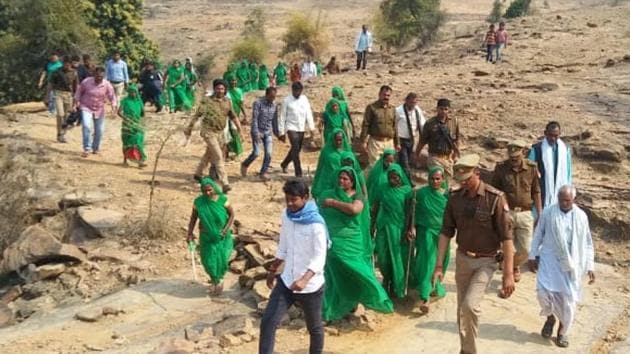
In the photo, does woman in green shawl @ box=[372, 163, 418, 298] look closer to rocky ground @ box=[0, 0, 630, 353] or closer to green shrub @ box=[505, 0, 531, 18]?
rocky ground @ box=[0, 0, 630, 353]

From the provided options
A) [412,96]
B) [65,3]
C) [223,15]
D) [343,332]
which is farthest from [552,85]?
[223,15]

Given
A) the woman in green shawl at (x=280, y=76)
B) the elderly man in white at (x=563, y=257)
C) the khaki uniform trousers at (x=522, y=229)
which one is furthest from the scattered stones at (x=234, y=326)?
the woman in green shawl at (x=280, y=76)

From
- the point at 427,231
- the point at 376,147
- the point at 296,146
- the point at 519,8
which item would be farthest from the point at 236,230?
the point at 519,8

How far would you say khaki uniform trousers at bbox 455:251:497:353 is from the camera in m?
5.01

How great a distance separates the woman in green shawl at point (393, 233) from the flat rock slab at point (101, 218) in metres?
3.98

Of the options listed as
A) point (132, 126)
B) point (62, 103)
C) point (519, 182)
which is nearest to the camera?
point (519, 182)

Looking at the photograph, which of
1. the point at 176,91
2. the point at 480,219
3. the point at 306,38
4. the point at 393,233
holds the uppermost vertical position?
the point at 306,38

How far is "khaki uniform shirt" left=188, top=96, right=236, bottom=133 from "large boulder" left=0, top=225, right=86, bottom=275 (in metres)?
2.34

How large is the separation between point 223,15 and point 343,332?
55.8 meters

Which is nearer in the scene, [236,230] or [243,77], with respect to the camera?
[236,230]

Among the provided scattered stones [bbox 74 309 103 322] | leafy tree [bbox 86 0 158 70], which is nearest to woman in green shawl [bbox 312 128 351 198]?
scattered stones [bbox 74 309 103 322]

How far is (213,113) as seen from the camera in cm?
959

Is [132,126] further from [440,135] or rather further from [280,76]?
[280,76]

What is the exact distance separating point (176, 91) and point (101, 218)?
7651 mm
